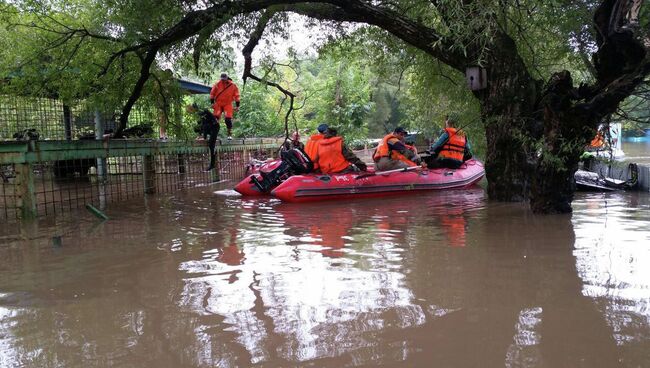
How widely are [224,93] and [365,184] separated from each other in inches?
180

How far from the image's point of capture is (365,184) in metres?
10.9

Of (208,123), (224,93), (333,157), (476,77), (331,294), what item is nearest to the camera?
(331,294)

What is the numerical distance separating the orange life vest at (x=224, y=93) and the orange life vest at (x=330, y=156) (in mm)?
3209

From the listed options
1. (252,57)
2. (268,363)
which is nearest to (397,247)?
(268,363)

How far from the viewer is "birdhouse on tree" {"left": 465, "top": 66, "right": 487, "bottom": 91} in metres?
8.56

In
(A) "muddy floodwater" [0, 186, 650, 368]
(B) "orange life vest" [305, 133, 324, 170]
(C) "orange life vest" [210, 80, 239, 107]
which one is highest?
(C) "orange life vest" [210, 80, 239, 107]

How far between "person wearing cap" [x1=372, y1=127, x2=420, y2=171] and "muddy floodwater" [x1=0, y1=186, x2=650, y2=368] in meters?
4.33

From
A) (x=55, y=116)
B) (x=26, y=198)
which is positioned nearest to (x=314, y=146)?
(x=26, y=198)

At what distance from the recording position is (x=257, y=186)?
443 inches

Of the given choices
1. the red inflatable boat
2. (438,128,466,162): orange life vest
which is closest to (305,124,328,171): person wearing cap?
the red inflatable boat

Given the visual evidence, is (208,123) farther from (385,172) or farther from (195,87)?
(195,87)

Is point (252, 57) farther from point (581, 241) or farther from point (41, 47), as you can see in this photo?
point (581, 241)

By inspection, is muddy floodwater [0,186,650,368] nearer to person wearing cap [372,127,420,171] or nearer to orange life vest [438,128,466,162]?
person wearing cap [372,127,420,171]

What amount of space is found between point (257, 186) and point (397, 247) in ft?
19.2
